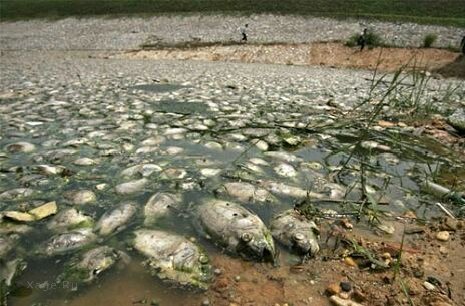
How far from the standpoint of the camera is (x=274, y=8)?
3216 centimetres

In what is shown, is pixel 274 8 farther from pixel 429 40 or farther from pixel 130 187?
pixel 130 187

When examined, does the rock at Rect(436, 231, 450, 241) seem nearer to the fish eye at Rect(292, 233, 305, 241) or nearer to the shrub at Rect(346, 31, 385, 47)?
the fish eye at Rect(292, 233, 305, 241)

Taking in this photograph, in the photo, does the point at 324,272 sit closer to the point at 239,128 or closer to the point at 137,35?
the point at 239,128

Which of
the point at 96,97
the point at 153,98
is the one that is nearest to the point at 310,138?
the point at 153,98

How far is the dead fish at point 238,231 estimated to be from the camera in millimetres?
2605

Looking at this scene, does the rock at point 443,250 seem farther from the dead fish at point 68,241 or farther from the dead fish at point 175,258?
the dead fish at point 68,241

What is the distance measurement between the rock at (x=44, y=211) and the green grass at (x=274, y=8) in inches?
1153

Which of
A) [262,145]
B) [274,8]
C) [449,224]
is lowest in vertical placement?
[274,8]

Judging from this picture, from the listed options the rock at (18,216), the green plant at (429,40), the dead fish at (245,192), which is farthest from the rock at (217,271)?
the green plant at (429,40)

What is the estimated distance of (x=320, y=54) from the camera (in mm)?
24250

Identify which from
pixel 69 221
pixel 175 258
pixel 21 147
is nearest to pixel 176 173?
pixel 69 221

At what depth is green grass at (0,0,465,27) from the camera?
29812 millimetres

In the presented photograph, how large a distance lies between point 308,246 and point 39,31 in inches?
1437

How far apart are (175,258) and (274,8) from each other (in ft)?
105
